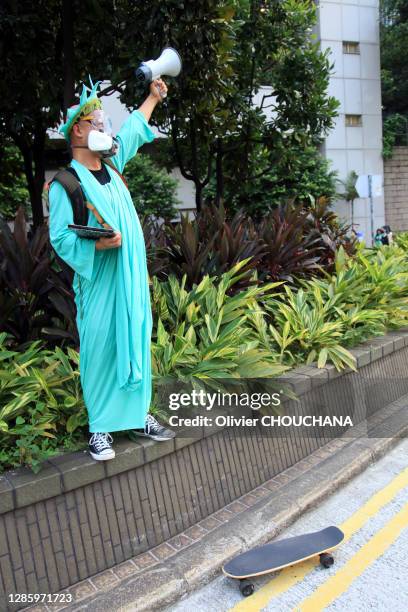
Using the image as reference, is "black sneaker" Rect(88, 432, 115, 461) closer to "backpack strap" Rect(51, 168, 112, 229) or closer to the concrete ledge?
the concrete ledge

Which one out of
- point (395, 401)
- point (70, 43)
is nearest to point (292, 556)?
point (395, 401)

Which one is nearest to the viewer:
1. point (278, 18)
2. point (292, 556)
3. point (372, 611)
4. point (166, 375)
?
point (372, 611)

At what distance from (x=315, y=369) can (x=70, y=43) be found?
4.16 meters

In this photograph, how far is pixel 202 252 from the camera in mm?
4922

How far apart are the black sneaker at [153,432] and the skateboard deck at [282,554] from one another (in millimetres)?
716

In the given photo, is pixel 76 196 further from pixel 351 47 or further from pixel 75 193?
pixel 351 47

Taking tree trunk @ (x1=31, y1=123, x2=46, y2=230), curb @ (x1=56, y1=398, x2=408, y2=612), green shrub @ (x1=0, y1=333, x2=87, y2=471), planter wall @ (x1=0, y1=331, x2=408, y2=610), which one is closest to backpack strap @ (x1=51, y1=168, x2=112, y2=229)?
green shrub @ (x1=0, y1=333, x2=87, y2=471)

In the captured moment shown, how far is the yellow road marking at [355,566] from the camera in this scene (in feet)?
8.21

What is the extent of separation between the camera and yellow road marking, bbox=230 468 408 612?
8.27 feet

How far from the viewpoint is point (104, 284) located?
2.72m

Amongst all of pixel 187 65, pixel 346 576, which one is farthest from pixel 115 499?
pixel 187 65

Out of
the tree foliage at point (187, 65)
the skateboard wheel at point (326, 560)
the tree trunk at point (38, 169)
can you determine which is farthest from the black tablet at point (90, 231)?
the tree trunk at point (38, 169)

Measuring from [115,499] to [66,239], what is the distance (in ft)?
4.36

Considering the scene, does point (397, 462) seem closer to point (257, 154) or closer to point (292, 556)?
point (292, 556)
